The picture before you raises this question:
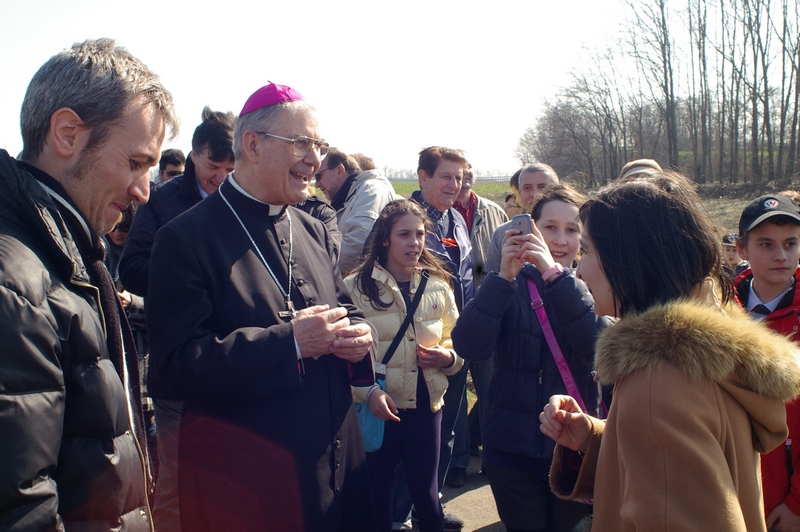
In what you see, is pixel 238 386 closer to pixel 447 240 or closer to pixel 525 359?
pixel 525 359

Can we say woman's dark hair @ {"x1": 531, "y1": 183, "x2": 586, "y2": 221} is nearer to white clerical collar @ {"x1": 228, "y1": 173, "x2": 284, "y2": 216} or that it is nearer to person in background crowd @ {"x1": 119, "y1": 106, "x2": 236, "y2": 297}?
white clerical collar @ {"x1": 228, "y1": 173, "x2": 284, "y2": 216}

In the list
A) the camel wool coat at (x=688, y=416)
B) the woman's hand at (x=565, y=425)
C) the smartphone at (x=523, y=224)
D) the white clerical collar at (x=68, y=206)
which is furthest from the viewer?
the smartphone at (x=523, y=224)

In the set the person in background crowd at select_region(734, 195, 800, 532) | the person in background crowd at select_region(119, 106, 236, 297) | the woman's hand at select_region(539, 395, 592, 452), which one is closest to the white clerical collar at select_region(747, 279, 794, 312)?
the person in background crowd at select_region(734, 195, 800, 532)

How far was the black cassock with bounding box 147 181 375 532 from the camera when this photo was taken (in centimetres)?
211

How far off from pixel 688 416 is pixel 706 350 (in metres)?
0.19

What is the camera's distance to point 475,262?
5617 mm

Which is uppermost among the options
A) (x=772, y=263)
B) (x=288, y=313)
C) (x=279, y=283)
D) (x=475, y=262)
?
(x=279, y=283)

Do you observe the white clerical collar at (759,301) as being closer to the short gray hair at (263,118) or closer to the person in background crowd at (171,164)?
the short gray hair at (263,118)

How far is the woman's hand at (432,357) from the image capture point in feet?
12.5

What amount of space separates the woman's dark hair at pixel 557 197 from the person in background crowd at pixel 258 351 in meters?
1.72

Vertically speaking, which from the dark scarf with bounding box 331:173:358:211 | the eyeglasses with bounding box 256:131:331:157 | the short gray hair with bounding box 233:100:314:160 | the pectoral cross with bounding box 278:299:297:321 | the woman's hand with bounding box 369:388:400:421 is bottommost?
the woman's hand with bounding box 369:388:400:421

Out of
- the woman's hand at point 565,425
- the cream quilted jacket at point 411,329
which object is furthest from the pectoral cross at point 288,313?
the cream quilted jacket at point 411,329

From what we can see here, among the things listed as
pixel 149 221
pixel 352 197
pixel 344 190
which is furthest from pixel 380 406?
pixel 344 190

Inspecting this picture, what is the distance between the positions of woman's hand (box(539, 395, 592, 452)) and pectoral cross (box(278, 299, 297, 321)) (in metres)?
1.05
